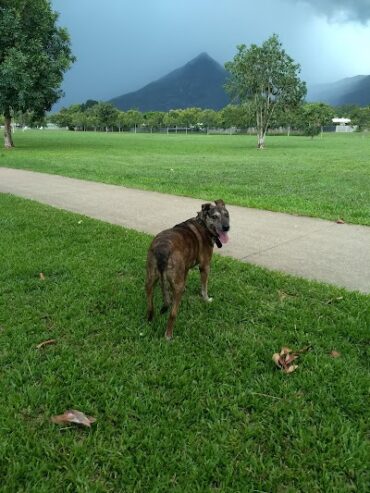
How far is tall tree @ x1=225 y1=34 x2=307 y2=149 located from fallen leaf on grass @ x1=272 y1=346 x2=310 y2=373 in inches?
1396

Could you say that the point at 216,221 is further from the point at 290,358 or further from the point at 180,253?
the point at 290,358

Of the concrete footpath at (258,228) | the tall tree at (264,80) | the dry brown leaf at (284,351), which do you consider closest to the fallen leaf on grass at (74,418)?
the dry brown leaf at (284,351)

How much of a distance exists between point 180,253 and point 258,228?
3838 mm

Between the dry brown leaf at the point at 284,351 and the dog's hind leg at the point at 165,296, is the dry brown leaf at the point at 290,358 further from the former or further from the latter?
the dog's hind leg at the point at 165,296

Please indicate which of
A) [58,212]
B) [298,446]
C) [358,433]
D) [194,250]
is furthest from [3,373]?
[58,212]

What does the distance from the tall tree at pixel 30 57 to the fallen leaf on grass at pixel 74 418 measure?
84.8 ft

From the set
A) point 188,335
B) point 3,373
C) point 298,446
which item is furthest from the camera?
point 188,335

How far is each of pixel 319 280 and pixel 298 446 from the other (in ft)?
8.80

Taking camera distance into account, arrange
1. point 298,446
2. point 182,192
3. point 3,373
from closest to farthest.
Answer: point 298,446 → point 3,373 → point 182,192

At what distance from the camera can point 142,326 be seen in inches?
152

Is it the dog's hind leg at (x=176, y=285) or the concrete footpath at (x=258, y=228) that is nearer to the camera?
the dog's hind leg at (x=176, y=285)

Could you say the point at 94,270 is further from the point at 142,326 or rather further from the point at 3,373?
the point at 3,373

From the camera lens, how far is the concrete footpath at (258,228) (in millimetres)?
5348

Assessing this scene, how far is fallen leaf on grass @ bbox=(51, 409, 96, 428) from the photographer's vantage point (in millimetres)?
2658
